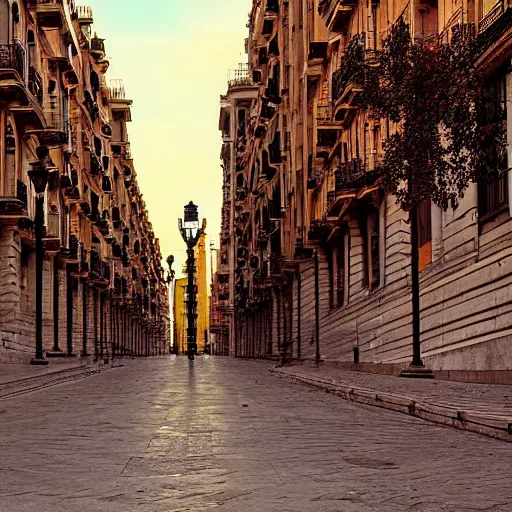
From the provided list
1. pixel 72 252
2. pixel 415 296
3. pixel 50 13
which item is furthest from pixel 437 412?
pixel 72 252

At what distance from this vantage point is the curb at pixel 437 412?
10556 millimetres

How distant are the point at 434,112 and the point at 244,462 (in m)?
10.5

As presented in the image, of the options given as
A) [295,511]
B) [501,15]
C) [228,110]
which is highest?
[228,110]

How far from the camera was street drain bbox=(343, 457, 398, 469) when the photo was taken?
27.0ft

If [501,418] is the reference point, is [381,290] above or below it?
above

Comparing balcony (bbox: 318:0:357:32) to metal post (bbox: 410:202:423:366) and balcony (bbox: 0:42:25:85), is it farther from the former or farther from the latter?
metal post (bbox: 410:202:423:366)

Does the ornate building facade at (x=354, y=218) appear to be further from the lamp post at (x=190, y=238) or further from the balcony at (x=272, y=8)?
the lamp post at (x=190, y=238)

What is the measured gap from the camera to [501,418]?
1086 centimetres

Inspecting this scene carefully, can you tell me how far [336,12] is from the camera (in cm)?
3791

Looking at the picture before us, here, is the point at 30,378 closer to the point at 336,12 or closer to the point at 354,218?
the point at 354,218

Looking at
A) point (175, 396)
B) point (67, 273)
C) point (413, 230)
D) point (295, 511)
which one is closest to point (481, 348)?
point (413, 230)

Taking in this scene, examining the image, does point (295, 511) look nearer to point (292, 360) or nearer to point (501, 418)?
point (501, 418)

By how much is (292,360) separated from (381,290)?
19.5 metres

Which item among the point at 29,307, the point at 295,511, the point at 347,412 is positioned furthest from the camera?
the point at 29,307
